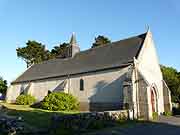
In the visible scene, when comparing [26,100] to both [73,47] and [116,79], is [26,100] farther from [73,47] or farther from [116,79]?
[116,79]

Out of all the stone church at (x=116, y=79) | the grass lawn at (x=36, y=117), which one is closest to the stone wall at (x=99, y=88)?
the stone church at (x=116, y=79)

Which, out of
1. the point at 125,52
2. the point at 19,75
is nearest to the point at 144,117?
the point at 125,52

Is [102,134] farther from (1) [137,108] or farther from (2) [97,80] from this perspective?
(2) [97,80]

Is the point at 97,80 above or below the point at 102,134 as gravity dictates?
above

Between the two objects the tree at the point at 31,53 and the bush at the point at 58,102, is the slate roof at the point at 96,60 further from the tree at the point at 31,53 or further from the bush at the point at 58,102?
the tree at the point at 31,53

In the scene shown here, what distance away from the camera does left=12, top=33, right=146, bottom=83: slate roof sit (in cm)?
2848

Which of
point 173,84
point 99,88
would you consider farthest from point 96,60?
point 173,84

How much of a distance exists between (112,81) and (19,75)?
25.7 metres

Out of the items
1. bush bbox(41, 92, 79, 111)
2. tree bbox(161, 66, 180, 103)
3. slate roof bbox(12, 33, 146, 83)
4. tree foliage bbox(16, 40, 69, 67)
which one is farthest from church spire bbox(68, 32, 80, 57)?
tree foliage bbox(16, 40, 69, 67)

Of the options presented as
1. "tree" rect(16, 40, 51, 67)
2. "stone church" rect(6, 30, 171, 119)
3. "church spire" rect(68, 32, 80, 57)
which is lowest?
"stone church" rect(6, 30, 171, 119)

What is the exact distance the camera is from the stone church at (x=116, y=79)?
81.0 ft

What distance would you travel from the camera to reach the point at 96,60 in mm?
31859

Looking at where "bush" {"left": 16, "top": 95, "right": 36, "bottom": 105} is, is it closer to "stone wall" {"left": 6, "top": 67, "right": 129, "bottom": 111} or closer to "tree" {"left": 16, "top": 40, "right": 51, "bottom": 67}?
"stone wall" {"left": 6, "top": 67, "right": 129, "bottom": 111}

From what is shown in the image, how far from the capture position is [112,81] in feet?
89.4
